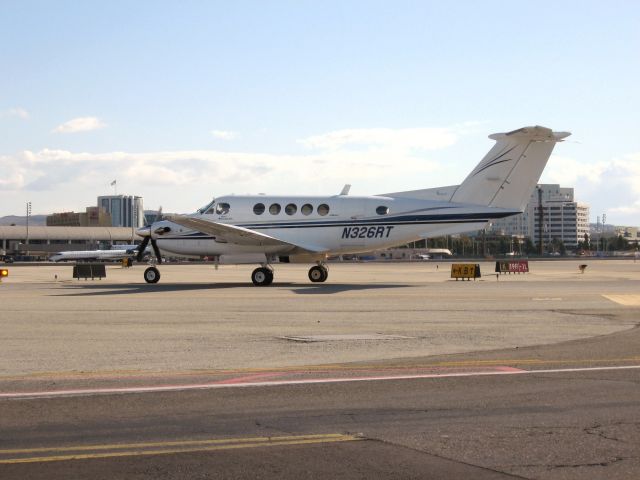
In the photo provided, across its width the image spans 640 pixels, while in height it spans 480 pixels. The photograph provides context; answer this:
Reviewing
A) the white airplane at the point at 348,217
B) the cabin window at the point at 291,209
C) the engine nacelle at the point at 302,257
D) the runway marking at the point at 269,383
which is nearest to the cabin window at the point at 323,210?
the white airplane at the point at 348,217

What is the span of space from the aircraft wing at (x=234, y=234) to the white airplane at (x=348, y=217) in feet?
0.15

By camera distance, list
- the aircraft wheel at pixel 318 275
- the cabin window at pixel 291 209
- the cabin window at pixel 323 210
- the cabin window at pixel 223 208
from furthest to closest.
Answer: the aircraft wheel at pixel 318 275 → the cabin window at pixel 223 208 → the cabin window at pixel 291 209 → the cabin window at pixel 323 210

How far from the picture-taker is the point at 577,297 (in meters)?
31.6

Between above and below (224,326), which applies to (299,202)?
above

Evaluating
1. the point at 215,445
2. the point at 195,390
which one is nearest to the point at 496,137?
the point at 195,390

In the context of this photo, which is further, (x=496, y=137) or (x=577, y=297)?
(x=496, y=137)

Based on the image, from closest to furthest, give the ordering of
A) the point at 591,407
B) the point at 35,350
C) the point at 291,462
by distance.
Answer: the point at 291,462, the point at 591,407, the point at 35,350

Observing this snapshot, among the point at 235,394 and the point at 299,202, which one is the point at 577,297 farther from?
the point at 235,394

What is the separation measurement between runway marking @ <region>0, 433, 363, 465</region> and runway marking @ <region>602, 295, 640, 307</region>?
21753 mm

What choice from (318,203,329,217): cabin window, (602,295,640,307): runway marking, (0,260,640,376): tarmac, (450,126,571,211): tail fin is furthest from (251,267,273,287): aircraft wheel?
(602,295,640,307): runway marking

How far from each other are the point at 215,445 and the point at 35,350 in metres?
8.50

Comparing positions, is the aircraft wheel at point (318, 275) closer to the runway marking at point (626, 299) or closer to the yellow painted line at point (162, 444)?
the runway marking at point (626, 299)

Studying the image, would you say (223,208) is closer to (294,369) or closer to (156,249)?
(156,249)

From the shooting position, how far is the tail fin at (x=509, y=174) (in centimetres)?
3803
